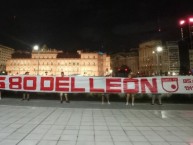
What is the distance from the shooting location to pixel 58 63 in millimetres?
138250

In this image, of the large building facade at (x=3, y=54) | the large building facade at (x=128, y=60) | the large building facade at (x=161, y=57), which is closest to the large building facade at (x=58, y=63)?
the large building facade at (x=3, y=54)

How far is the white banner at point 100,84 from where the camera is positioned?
15867mm

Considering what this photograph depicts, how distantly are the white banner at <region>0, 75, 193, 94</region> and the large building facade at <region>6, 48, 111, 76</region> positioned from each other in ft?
393

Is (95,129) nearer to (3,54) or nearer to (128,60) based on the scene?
(128,60)

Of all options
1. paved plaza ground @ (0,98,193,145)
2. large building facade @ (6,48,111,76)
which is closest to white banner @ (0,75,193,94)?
paved plaza ground @ (0,98,193,145)

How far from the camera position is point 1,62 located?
156 metres

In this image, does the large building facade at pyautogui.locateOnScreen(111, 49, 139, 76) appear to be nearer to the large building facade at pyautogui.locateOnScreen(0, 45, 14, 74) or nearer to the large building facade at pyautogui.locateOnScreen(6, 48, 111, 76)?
the large building facade at pyautogui.locateOnScreen(6, 48, 111, 76)

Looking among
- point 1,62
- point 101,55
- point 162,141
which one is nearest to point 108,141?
point 162,141

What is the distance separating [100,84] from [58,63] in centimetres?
12406

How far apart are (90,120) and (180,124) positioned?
355 centimetres

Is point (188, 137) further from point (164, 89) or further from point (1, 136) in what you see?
point (164, 89)

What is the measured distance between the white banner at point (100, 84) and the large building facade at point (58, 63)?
11978cm

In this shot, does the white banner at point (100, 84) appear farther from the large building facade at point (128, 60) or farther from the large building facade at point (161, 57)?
the large building facade at point (128, 60)

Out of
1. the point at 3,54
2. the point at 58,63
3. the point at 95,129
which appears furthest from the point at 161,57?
the point at 95,129
